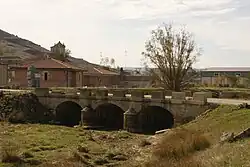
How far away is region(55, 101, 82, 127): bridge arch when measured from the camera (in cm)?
4878

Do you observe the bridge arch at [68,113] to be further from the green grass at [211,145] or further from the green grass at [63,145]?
the green grass at [211,145]

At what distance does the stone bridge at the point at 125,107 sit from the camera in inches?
1490

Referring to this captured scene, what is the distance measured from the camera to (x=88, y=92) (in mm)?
45719

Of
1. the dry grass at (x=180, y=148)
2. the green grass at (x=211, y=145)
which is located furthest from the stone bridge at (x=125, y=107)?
the dry grass at (x=180, y=148)

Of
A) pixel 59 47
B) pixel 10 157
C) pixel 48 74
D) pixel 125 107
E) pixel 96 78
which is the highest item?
pixel 59 47

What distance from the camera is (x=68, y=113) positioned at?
50.5 m

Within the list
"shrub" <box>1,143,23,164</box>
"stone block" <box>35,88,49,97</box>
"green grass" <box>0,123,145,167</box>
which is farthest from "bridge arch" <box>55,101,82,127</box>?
"shrub" <box>1,143,23,164</box>

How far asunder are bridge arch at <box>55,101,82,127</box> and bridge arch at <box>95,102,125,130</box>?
3493 mm

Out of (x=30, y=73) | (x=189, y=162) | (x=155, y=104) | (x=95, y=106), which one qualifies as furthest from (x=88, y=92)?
(x=189, y=162)

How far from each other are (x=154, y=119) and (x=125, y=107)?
3.21 metres

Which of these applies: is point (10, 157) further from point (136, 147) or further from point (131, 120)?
point (131, 120)

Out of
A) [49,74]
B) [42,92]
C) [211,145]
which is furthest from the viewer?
[49,74]

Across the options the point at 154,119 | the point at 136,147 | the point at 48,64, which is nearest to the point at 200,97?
the point at 154,119

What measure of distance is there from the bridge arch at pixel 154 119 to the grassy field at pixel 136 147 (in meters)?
4.79
